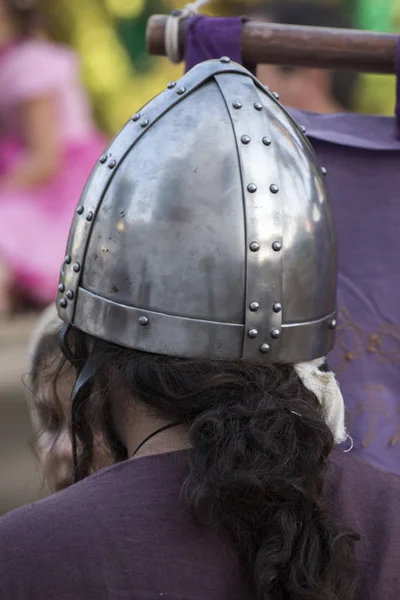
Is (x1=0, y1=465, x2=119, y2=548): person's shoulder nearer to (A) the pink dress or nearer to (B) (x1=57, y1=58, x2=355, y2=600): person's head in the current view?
(B) (x1=57, y1=58, x2=355, y2=600): person's head

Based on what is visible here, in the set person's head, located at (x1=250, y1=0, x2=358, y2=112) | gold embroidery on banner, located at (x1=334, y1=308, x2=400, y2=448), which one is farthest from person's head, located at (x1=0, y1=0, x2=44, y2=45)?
gold embroidery on banner, located at (x1=334, y1=308, x2=400, y2=448)

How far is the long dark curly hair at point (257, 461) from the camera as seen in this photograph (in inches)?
48.3

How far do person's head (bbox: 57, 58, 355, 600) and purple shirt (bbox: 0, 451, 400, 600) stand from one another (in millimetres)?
34

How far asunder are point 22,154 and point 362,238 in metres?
2.94

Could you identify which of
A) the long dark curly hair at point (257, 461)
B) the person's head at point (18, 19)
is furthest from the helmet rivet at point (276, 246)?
the person's head at point (18, 19)

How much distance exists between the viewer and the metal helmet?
1.34m

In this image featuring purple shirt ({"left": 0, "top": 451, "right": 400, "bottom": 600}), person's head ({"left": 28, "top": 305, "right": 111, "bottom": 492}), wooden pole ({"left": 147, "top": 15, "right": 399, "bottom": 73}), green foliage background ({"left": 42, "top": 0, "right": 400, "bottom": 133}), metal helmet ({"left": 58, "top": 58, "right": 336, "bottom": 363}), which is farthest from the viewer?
green foliage background ({"left": 42, "top": 0, "right": 400, "bottom": 133})

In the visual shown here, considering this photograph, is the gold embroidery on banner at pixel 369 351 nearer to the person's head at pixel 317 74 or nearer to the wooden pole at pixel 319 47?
the wooden pole at pixel 319 47

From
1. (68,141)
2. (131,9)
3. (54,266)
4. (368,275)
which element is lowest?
(54,266)

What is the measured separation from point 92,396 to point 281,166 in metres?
0.45

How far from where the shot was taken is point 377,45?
184 centimetres

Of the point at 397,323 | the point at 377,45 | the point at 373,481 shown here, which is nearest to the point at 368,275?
the point at 397,323

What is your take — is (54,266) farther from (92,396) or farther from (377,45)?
(92,396)

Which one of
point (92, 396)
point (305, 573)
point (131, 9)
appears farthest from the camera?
point (131, 9)
